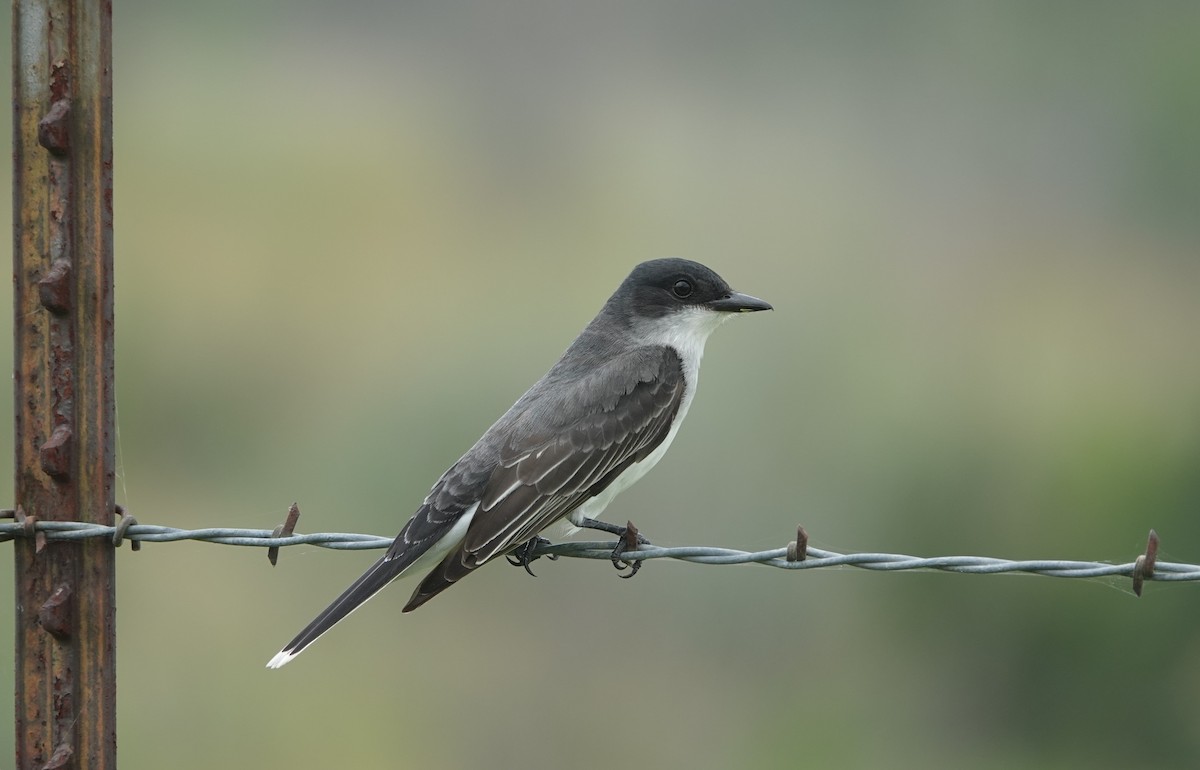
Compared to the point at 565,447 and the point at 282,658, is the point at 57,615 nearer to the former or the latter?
the point at 282,658

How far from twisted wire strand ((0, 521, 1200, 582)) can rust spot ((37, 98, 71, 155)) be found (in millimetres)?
1190

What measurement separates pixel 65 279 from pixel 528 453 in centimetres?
211

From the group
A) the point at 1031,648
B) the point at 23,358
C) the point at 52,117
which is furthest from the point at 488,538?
the point at 1031,648

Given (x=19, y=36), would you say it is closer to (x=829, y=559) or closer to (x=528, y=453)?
(x=528, y=453)

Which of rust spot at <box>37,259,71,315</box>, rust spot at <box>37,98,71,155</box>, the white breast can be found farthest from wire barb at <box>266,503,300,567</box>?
the white breast

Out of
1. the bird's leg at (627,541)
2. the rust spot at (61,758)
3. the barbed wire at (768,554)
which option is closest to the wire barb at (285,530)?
the barbed wire at (768,554)

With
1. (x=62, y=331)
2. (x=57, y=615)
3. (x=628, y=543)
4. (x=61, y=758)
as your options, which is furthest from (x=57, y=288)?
(x=628, y=543)

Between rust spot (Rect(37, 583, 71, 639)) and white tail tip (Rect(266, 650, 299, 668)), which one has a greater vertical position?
rust spot (Rect(37, 583, 71, 639))

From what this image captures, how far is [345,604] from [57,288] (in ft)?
5.13

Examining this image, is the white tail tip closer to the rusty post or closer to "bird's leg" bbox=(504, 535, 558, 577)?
the rusty post

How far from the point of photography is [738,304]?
Result: 6395 millimetres

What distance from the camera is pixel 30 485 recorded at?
4164mm

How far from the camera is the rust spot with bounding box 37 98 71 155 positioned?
404 centimetres

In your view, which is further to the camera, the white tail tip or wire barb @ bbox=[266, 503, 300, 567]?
the white tail tip
